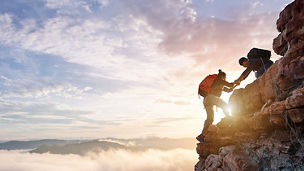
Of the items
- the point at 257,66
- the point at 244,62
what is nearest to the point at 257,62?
the point at 257,66

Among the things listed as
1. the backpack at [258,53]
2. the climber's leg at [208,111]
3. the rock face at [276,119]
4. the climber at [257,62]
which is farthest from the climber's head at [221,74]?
the backpack at [258,53]

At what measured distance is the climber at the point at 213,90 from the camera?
13.5m

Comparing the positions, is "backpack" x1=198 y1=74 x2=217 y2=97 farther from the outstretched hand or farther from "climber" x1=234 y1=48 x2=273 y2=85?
"climber" x1=234 y1=48 x2=273 y2=85

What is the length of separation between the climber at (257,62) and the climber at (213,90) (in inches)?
44.4

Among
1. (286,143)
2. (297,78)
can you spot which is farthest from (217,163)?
(297,78)

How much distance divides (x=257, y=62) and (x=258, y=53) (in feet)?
1.95

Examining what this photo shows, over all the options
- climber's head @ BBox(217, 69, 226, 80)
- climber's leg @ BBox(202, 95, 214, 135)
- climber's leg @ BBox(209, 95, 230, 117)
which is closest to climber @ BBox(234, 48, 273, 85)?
climber's head @ BBox(217, 69, 226, 80)

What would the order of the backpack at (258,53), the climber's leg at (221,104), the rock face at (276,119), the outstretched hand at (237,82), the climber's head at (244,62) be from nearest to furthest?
1. the rock face at (276,119)
2. the backpack at (258,53)
3. the outstretched hand at (237,82)
4. the climber's leg at (221,104)
5. the climber's head at (244,62)

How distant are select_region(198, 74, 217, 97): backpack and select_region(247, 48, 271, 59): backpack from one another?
8.67 ft

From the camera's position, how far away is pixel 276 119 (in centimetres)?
911

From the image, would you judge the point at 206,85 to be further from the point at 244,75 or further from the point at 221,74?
the point at 244,75

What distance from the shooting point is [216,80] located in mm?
13617

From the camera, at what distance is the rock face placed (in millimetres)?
8203

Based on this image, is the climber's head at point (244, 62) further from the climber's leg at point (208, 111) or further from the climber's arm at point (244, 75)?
the climber's leg at point (208, 111)
